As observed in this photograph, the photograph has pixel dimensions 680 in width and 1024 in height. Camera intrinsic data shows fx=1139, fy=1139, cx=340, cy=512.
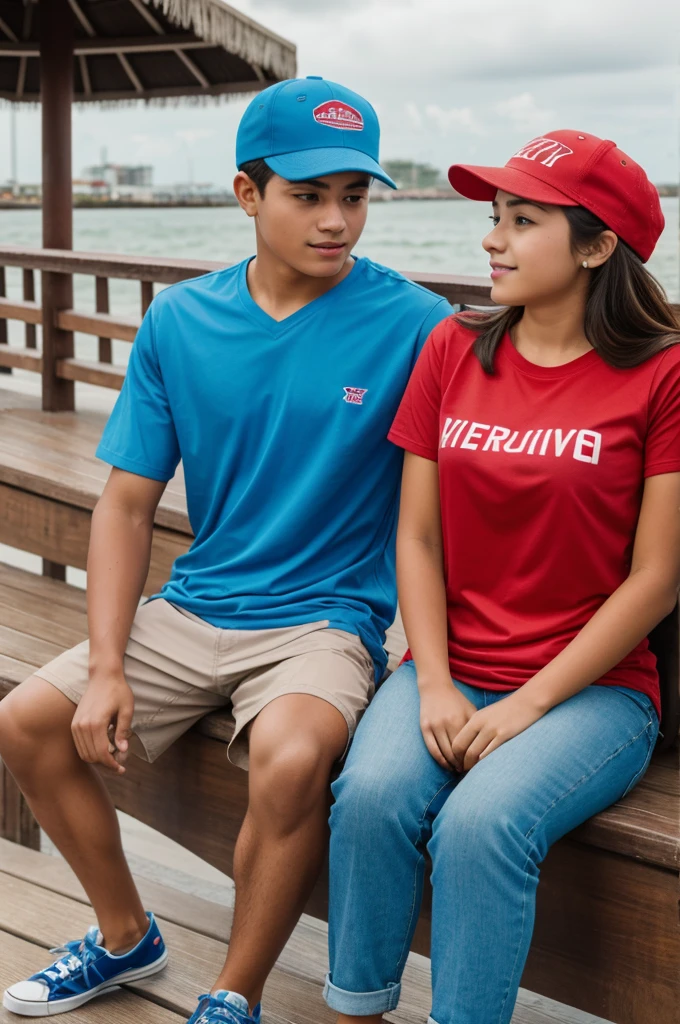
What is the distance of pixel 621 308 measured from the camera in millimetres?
1782

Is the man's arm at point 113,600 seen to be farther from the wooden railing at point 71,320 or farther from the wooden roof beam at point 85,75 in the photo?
the wooden roof beam at point 85,75

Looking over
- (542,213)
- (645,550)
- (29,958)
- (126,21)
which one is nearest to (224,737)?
(29,958)

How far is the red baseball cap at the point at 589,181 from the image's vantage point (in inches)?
68.1

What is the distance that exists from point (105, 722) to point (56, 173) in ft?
14.4

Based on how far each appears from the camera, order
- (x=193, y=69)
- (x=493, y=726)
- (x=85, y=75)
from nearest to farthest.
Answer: (x=493, y=726)
(x=193, y=69)
(x=85, y=75)

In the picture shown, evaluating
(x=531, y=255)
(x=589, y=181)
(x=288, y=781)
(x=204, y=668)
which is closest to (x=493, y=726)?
(x=288, y=781)

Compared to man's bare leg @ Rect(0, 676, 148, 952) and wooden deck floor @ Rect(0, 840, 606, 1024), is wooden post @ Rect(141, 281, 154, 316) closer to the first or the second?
wooden deck floor @ Rect(0, 840, 606, 1024)

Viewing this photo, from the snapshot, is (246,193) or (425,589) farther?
(246,193)

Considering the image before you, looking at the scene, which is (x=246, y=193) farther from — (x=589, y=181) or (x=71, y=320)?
(x=71, y=320)

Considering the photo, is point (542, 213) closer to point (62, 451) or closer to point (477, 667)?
point (477, 667)

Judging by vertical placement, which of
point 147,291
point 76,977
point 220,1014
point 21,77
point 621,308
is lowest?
point 76,977

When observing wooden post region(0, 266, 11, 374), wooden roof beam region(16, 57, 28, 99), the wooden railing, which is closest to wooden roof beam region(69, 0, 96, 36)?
wooden roof beam region(16, 57, 28, 99)

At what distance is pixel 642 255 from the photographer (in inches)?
71.1

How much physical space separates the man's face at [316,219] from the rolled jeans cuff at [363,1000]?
117 cm
